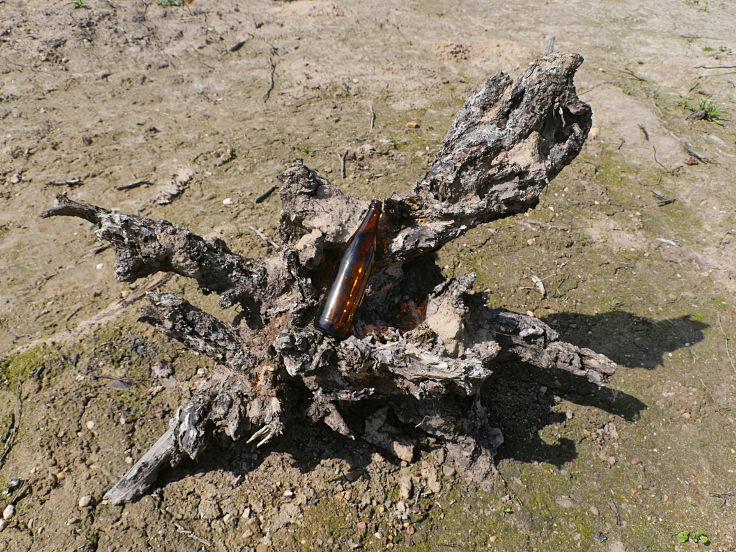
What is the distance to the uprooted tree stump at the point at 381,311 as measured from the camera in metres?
2.62

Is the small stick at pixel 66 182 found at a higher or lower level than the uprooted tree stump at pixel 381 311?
lower

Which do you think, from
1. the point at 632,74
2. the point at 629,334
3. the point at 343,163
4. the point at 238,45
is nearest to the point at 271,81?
the point at 238,45

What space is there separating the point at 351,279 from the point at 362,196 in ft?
8.15

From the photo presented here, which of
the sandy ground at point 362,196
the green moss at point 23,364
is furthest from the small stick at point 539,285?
the green moss at point 23,364

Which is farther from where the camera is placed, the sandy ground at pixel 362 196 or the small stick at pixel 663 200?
the small stick at pixel 663 200

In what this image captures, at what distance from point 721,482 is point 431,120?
4968 mm

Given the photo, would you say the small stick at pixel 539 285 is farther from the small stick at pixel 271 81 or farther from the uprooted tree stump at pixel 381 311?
the small stick at pixel 271 81

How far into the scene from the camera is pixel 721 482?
3109mm

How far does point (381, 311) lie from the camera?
3.12 meters

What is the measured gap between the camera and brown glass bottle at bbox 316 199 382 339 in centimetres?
268

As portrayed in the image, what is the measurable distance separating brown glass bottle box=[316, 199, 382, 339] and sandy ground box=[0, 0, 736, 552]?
95 centimetres

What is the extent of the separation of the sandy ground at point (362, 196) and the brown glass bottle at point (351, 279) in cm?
95

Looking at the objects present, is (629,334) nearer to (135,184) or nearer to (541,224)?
(541,224)

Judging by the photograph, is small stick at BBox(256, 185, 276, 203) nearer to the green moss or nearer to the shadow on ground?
the green moss
